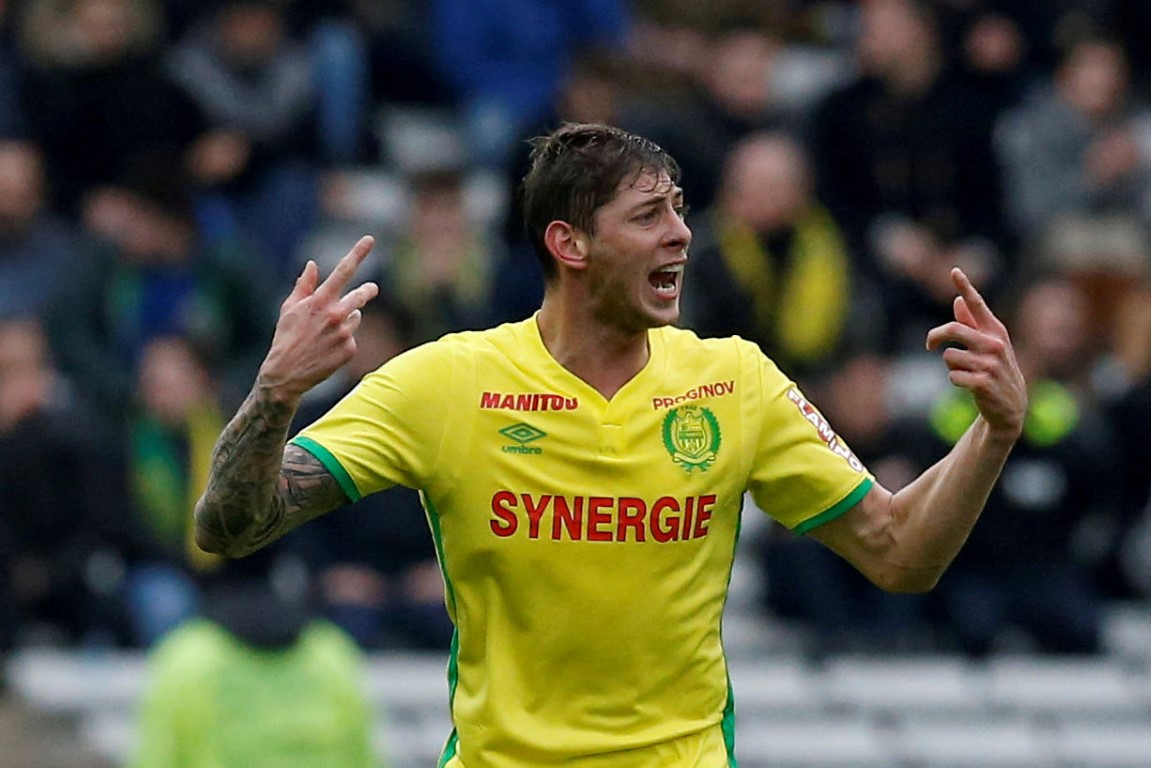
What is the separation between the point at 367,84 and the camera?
14234 millimetres

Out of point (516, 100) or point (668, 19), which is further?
point (668, 19)

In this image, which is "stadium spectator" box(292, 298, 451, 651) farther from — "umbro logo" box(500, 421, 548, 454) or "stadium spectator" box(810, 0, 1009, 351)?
"umbro logo" box(500, 421, 548, 454)

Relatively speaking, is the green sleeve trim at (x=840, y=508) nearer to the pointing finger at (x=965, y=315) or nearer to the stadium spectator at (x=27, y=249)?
the pointing finger at (x=965, y=315)

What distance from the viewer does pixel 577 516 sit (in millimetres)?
5539

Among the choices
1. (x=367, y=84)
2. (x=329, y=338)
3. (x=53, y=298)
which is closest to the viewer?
(x=329, y=338)

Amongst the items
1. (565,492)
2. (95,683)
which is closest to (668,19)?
(95,683)

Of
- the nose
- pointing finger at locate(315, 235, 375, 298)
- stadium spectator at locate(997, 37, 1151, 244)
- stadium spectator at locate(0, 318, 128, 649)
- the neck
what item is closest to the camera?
pointing finger at locate(315, 235, 375, 298)

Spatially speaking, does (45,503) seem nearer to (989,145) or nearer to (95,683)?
(95,683)

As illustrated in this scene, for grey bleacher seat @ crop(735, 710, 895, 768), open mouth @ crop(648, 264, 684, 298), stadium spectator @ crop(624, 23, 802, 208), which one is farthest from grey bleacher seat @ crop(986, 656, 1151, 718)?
open mouth @ crop(648, 264, 684, 298)

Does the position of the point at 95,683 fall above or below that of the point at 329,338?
below

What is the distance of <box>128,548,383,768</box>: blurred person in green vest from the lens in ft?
29.2

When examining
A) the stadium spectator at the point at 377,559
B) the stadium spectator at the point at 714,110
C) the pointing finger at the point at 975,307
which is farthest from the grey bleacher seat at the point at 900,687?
the pointing finger at the point at 975,307

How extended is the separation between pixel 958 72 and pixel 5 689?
627 centimetres

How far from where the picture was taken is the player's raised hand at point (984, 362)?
17.7 feet
